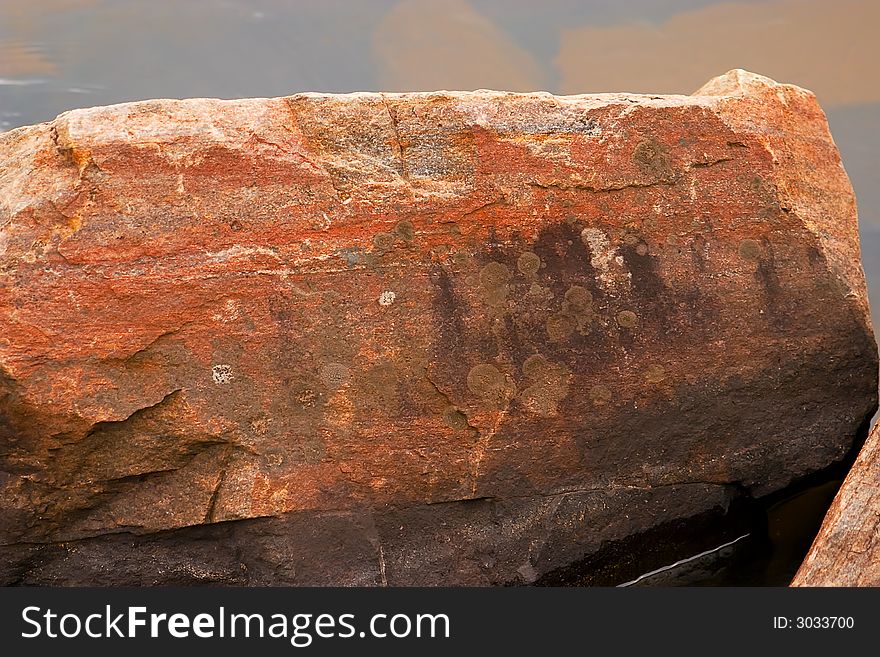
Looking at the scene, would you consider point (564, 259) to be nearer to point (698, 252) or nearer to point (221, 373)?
point (698, 252)

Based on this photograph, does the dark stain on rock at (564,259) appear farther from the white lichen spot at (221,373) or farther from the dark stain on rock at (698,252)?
the white lichen spot at (221,373)

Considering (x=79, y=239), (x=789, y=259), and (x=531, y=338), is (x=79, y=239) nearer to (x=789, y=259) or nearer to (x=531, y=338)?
(x=531, y=338)

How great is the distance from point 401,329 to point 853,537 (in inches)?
56.8

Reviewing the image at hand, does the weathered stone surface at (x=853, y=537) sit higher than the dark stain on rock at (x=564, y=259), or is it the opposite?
the dark stain on rock at (x=564, y=259)

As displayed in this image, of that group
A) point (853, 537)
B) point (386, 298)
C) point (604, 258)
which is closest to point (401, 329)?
point (386, 298)

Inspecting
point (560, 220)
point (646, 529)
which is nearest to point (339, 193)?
point (560, 220)

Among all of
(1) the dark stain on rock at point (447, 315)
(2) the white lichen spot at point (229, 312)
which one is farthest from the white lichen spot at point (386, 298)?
(2) the white lichen spot at point (229, 312)

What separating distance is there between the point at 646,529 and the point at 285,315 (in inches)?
56.6

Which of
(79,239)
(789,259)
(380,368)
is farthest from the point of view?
(789,259)

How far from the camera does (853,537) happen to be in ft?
10.0

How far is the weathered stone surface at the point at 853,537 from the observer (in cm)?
299

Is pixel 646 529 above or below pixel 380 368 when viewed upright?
below

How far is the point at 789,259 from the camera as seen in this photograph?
3777 mm

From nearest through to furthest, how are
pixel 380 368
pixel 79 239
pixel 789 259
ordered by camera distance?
pixel 79 239
pixel 380 368
pixel 789 259
